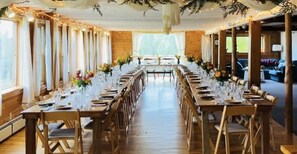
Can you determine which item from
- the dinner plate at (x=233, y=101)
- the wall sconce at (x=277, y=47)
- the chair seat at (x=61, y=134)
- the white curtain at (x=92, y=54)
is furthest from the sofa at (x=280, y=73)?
the chair seat at (x=61, y=134)

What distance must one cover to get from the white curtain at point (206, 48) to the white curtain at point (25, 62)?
10.9m

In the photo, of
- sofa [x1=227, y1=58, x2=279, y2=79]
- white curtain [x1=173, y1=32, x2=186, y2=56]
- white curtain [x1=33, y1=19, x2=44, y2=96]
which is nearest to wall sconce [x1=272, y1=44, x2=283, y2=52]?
sofa [x1=227, y1=58, x2=279, y2=79]

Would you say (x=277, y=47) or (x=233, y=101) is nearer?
(x=233, y=101)

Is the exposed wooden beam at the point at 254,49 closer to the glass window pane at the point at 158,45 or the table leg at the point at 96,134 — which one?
the table leg at the point at 96,134

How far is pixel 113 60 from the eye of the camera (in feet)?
63.2

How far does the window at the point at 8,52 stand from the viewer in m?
7.12

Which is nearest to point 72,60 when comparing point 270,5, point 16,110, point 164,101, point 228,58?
point 164,101

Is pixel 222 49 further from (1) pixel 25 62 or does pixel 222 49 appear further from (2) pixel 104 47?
(1) pixel 25 62

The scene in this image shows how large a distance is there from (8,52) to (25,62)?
388mm

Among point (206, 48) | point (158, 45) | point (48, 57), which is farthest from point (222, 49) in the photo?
point (48, 57)

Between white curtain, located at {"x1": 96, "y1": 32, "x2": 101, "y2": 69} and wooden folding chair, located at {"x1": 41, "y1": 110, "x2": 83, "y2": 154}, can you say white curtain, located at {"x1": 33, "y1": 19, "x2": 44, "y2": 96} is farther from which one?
white curtain, located at {"x1": 96, "y1": 32, "x2": 101, "y2": 69}

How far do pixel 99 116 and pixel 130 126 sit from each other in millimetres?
2660

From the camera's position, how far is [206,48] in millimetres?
17891

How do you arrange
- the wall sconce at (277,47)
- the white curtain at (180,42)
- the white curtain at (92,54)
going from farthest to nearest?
the white curtain at (180,42), the wall sconce at (277,47), the white curtain at (92,54)
